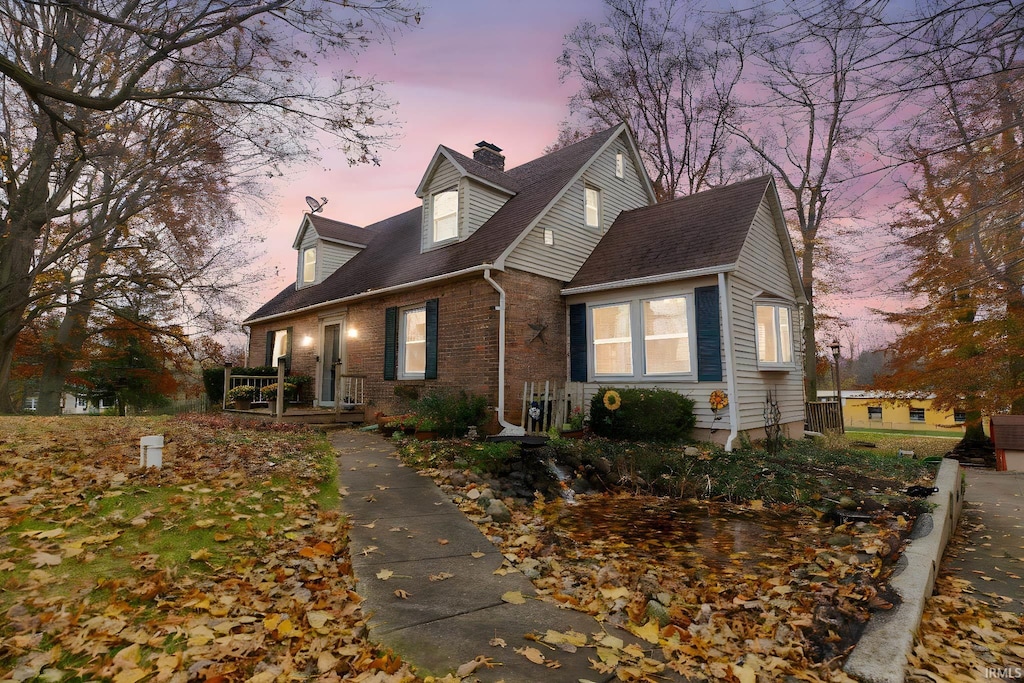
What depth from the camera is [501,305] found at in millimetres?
10508

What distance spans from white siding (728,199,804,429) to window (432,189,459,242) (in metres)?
6.91

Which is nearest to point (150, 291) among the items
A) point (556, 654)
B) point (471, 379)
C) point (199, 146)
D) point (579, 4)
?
point (199, 146)

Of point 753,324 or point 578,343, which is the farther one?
point 578,343

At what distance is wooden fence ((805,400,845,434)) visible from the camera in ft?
49.1

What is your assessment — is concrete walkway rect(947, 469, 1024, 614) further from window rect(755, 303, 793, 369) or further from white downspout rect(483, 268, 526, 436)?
white downspout rect(483, 268, 526, 436)

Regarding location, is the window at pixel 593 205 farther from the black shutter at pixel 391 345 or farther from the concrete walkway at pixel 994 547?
the concrete walkway at pixel 994 547

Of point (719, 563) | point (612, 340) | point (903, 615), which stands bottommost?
point (719, 563)

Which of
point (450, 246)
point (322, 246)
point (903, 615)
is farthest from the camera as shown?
point (322, 246)

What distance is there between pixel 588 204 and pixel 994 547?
10.5m

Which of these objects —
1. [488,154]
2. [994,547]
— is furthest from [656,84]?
[994,547]

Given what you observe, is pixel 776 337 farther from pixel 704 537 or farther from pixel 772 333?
pixel 704 537

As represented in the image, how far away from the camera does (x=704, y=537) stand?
5.34 metres
